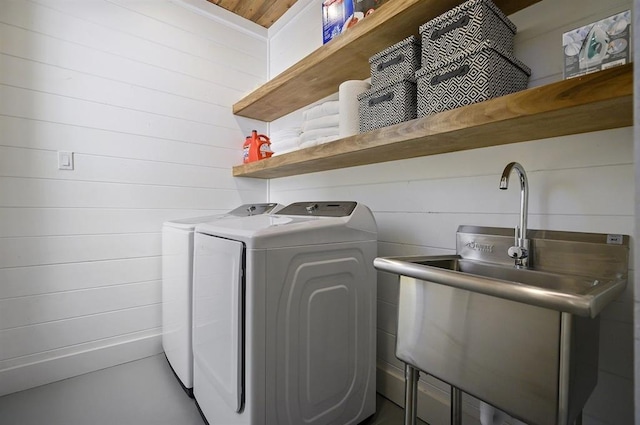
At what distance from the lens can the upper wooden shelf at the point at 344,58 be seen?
1.28m

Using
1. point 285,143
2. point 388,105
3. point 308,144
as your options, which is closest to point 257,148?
point 285,143

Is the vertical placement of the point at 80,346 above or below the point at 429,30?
below

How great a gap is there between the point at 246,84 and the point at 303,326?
2.36 m

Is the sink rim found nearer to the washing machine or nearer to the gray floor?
the washing machine

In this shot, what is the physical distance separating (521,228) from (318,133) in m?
1.25

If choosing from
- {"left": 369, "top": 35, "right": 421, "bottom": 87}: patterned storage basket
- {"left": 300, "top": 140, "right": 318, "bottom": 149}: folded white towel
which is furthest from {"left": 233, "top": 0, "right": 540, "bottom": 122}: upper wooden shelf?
{"left": 300, "top": 140, "right": 318, "bottom": 149}: folded white towel

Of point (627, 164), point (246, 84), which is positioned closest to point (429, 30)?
point (627, 164)

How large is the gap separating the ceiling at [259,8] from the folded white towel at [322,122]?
1328 millimetres

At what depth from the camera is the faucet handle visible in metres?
1.12

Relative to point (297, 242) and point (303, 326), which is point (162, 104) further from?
point (303, 326)

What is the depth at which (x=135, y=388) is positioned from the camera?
5.95ft

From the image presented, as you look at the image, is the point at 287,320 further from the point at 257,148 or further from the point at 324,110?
the point at 257,148

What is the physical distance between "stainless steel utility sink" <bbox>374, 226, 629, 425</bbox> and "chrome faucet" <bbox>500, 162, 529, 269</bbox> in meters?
0.05

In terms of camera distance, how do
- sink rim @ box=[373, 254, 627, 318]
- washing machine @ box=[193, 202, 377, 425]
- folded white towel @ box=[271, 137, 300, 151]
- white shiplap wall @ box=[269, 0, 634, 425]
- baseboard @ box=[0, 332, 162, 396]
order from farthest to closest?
folded white towel @ box=[271, 137, 300, 151] < baseboard @ box=[0, 332, 162, 396] < washing machine @ box=[193, 202, 377, 425] < white shiplap wall @ box=[269, 0, 634, 425] < sink rim @ box=[373, 254, 627, 318]
